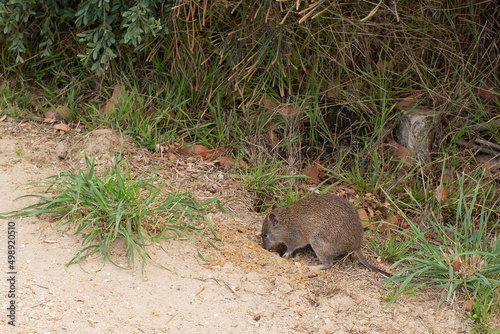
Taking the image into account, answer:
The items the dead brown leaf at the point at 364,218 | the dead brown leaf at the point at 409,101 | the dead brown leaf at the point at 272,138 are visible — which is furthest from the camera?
the dead brown leaf at the point at 409,101

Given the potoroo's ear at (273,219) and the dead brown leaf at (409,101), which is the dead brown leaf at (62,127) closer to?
the potoroo's ear at (273,219)

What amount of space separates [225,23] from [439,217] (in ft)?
9.77

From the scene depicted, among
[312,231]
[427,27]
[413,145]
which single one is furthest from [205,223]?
[427,27]

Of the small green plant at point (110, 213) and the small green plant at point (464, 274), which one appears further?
the small green plant at point (110, 213)

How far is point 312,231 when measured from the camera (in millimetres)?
A: 4379

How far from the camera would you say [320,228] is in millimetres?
4324

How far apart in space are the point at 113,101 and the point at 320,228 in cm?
261

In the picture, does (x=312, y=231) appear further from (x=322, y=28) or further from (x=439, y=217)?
(x=322, y=28)

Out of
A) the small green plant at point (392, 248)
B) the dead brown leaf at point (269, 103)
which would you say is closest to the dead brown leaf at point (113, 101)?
the dead brown leaf at point (269, 103)

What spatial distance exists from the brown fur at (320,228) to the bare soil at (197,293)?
0.52 feet

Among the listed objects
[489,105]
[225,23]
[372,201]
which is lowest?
[372,201]

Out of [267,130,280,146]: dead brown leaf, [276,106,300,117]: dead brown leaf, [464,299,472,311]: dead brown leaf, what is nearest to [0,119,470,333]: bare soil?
[464,299,472,311]: dead brown leaf

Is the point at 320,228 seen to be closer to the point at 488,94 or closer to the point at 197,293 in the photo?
the point at 197,293

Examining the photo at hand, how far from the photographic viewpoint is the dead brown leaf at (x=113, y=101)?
541 cm
